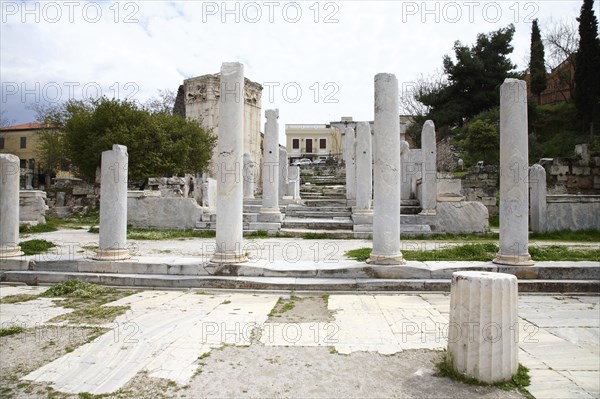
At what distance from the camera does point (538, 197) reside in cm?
1509

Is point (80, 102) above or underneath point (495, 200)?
above

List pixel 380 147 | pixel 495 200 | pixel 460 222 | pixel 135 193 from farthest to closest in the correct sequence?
1. pixel 495 200
2. pixel 135 193
3. pixel 460 222
4. pixel 380 147

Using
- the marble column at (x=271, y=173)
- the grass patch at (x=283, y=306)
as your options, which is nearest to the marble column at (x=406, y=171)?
the marble column at (x=271, y=173)

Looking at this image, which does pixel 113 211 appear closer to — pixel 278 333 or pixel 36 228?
pixel 278 333

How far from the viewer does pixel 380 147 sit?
841 cm

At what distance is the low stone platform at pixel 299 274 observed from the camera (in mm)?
7684

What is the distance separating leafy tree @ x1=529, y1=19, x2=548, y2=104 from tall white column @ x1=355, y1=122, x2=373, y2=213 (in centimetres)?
2980

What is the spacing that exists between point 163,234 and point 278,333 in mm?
10838

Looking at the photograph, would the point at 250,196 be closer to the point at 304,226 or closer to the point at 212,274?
the point at 304,226

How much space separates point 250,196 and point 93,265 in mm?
13067

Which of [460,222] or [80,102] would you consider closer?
[460,222]

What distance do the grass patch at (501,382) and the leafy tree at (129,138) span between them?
23.8m

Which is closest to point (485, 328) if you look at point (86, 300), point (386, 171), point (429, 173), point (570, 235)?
point (386, 171)

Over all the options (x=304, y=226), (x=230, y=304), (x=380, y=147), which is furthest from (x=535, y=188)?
(x=230, y=304)
